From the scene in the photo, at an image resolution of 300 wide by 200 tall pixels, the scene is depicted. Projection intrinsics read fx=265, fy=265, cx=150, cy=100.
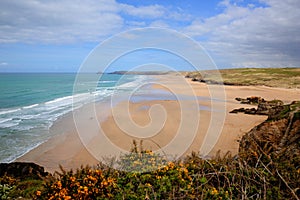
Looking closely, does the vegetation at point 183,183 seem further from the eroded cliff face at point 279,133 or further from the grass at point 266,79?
the grass at point 266,79

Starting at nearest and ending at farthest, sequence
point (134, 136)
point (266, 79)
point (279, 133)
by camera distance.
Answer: point (279, 133) → point (134, 136) → point (266, 79)

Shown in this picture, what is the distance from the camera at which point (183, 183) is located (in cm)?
366

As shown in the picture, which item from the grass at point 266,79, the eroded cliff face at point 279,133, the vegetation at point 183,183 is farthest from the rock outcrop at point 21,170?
the grass at point 266,79

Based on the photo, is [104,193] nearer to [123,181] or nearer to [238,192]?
[123,181]

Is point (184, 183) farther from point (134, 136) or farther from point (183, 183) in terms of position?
point (134, 136)

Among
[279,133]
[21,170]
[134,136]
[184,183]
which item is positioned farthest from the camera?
[134,136]

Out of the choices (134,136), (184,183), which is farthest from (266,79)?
(184,183)

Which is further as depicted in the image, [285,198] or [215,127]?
[215,127]

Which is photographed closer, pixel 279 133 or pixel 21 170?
pixel 279 133

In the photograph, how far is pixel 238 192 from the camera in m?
3.62

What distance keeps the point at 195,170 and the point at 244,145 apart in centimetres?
311

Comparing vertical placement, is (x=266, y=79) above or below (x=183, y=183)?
above

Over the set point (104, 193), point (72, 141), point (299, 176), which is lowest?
point (72, 141)

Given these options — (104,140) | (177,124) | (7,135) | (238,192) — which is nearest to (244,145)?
(238,192)
